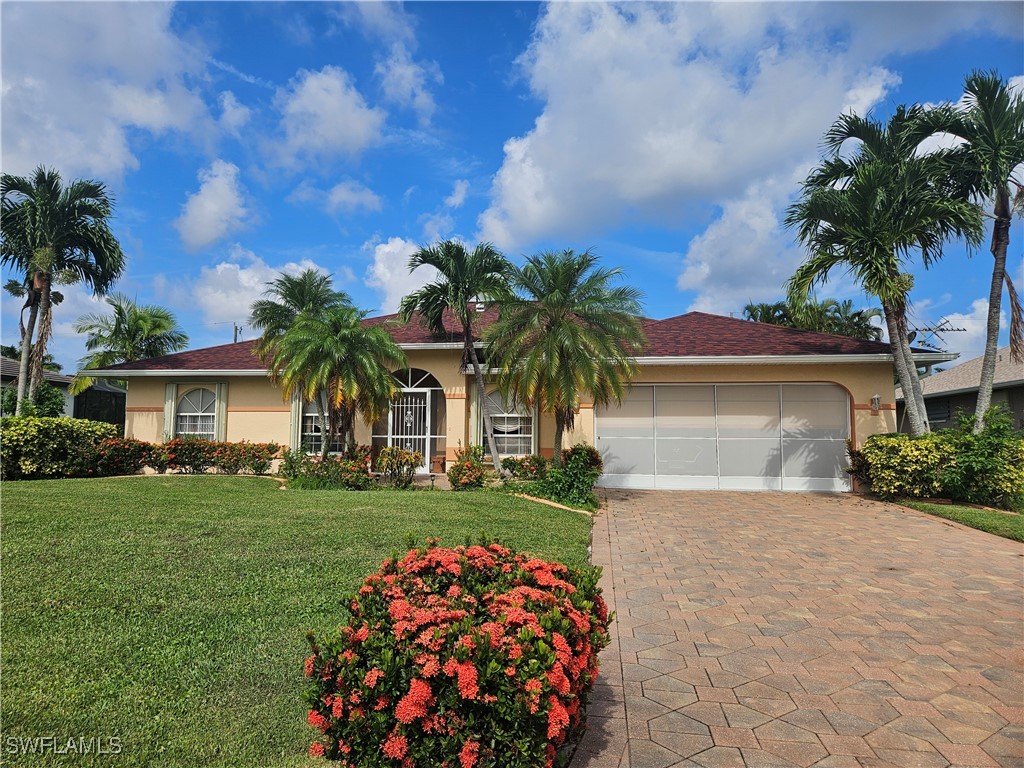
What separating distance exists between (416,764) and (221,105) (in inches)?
417

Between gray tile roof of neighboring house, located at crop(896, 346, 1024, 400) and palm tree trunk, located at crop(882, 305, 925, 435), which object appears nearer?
palm tree trunk, located at crop(882, 305, 925, 435)

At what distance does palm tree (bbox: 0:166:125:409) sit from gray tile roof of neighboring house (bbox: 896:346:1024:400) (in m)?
29.6

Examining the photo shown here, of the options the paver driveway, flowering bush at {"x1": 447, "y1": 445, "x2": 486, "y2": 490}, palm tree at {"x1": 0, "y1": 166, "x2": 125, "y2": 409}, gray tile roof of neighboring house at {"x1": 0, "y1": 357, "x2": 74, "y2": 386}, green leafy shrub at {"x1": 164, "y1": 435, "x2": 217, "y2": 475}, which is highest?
palm tree at {"x1": 0, "y1": 166, "x2": 125, "y2": 409}

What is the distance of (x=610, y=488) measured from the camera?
1517 cm

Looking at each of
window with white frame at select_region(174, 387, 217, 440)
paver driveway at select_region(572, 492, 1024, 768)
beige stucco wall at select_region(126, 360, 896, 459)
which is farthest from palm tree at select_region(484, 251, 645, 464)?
window with white frame at select_region(174, 387, 217, 440)

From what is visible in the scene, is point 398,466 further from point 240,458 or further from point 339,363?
point 240,458

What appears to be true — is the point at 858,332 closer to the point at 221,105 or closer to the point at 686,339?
the point at 686,339

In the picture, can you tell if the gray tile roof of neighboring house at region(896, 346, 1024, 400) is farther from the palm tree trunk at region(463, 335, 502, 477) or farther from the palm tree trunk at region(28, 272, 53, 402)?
the palm tree trunk at region(28, 272, 53, 402)

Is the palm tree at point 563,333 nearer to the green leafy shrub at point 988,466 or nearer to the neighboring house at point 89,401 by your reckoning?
the green leafy shrub at point 988,466

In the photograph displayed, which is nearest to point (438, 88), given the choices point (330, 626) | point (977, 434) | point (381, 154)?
point (381, 154)

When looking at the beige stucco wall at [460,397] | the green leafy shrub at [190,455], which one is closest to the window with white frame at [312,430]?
the beige stucco wall at [460,397]

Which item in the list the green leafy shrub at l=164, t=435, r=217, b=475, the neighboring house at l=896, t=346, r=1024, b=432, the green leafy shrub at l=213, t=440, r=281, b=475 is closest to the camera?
the green leafy shrub at l=164, t=435, r=217, b=475

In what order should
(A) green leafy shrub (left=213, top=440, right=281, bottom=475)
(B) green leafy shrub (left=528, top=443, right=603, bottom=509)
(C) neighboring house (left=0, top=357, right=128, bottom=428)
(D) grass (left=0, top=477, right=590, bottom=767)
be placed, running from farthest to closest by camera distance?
(C) neighboring house (left=0, top=357, right=128, bottom=428), (A) green leafy shrub (left=213, top=440, right=281, bottom=475), (B) green leafy shrub (left=528, top=443, right=603, bottom=509), (D) grass (left=0, top=477, right=590, bottom=767)

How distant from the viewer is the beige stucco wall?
1433 cm
